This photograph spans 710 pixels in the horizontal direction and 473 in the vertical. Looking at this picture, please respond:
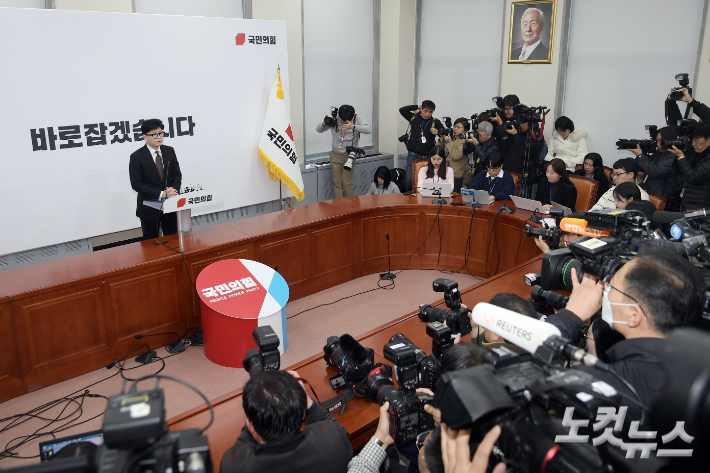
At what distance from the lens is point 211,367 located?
3.92 metres

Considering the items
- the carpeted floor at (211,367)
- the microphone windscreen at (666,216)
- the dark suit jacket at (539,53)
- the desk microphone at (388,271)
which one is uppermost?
the dark suit jacket at (539,53)

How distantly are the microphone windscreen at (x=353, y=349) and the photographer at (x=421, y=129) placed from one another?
505cm

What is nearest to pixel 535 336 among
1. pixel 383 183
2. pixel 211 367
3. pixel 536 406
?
pixel 536 406

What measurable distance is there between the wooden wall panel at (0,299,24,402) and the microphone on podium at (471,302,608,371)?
124 inches

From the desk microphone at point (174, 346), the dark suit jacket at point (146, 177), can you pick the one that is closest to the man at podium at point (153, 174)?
the dark suit jacket at point (146, 177)

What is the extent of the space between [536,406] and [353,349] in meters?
1.34

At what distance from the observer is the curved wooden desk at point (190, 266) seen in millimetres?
3547

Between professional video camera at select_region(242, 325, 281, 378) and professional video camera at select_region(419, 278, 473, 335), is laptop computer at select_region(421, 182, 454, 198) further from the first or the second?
professional video camera at select_region(242, 325, 281, 378)

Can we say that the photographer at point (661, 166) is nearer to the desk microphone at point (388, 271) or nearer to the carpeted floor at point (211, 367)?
the carpeted floor at point (211, 367)

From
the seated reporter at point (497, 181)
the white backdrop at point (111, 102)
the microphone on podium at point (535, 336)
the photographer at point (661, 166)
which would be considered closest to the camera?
the microphone on podium at point (535, 336)

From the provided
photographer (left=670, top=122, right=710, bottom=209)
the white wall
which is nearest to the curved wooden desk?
photographer (left=670, top=122, right=710, bottom=209)

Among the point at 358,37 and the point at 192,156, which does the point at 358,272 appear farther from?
the point at 358,37

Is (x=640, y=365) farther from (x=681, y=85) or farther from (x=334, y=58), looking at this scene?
(x=334, y=58)

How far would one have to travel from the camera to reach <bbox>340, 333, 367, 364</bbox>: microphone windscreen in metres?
2.40
